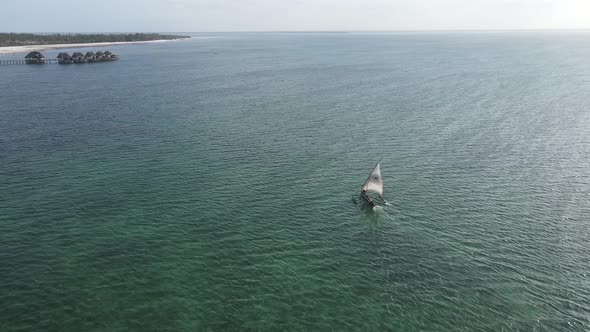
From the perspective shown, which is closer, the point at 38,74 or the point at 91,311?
the point at 91,311

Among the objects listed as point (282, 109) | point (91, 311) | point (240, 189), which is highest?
point (282, 109)

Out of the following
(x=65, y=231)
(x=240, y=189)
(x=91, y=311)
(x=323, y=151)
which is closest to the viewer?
(x=91, y=311)

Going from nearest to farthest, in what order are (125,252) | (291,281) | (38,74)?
1. (291,281)
2. (125,252)
3. (38,74)

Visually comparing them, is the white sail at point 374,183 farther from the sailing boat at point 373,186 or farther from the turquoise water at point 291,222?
the turquoise water at point 291,222

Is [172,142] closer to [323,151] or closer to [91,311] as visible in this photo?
[323,151]

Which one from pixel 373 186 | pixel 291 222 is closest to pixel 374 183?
pixel 373 186

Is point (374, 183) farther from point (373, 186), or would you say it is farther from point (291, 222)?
point (291, 222)

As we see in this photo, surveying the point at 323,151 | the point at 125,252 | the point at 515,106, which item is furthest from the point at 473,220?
the point at 515,106
